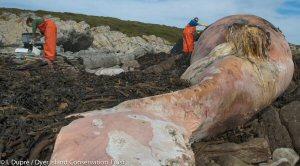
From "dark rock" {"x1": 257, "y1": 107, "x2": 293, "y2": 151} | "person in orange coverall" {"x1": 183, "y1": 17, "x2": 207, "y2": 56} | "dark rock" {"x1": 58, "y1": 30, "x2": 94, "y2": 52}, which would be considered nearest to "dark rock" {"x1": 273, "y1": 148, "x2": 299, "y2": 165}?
"dark rock" {"x1": 257, "y1": 107, "x2": 293, "y2": 151}

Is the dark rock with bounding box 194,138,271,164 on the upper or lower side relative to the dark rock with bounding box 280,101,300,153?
lower

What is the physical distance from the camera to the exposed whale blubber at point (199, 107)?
19.5ft

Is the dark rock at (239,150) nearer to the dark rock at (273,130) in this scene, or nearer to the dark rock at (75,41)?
the dark rock at (273,130)

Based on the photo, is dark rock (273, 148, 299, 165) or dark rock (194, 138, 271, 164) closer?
dark rock (194, 138, 271, 164)

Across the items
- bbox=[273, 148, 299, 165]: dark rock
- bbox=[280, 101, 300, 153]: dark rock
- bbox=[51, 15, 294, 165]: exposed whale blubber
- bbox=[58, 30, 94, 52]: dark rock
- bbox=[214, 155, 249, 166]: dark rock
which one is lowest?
bbox=[58, 30, 94, 52]: dark rock

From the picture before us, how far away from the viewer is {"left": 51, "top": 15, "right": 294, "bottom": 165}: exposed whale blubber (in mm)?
5949

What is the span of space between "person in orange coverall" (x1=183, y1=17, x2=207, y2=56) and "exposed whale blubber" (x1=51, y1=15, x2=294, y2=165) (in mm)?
5013

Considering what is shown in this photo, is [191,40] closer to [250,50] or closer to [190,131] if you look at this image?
[250,50]

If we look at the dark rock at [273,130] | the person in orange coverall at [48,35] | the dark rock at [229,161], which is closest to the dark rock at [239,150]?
the dark rock at [229,161]

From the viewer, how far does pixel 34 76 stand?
11.1m

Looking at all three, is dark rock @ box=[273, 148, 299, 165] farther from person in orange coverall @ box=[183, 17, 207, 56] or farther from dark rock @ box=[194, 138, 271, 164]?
person in orange coverall @ box=[183, 17, 207, 56]

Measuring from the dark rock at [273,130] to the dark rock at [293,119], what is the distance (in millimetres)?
88

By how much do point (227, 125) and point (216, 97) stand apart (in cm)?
75

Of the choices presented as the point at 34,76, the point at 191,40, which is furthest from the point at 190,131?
the point at 191,40
